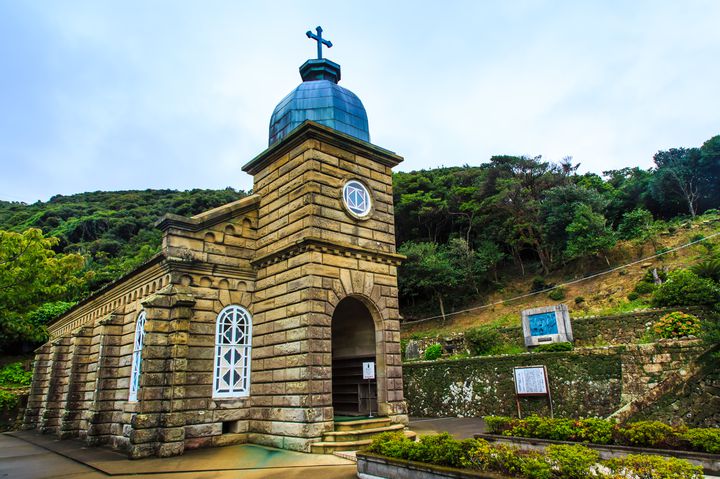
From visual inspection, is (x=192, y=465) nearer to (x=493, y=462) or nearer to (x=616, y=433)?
(x=493, y=462)

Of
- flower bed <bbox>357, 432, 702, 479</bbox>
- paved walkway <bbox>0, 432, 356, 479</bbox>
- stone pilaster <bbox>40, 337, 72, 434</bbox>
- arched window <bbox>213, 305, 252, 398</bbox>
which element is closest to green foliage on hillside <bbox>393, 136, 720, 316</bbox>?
stone pilaster <bbox>40, 337, 72, 434</bbox>

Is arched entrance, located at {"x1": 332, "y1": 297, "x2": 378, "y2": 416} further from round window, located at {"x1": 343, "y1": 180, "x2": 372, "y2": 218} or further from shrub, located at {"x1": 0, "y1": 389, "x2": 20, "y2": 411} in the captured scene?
shrub, located at {"x1": 0, "y1": 389, "x2": 20, "y2": 411}

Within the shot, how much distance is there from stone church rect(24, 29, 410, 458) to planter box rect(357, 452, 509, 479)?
2631 mm

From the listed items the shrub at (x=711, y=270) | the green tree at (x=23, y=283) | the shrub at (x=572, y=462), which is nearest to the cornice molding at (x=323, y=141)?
the shrub at (x=572, y=462)

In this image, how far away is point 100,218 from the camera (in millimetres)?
66375

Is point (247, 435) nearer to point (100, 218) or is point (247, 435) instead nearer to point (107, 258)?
point (107, 258)

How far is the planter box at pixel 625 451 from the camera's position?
23.5 feet

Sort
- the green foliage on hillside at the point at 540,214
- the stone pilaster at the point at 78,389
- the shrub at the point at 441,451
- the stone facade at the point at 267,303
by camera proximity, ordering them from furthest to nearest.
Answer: the green foliage on hillside at the point at 540,214 → the stone pilaster at the point at 78,389 → the stone facade at the point at 267,303 → the shrub at the point at 441,451

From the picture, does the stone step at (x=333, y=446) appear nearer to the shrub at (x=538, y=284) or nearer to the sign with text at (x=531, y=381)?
the sign with text at (x=531, y=381)

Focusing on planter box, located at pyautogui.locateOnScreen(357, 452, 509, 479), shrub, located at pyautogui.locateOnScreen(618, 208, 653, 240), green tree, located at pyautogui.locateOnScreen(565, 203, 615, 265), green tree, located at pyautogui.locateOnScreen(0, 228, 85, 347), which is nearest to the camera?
planter box, located at pyautogui.locateOnScreen(357, 452, 509, 479)

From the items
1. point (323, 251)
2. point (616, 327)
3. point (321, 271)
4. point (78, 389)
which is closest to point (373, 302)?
point (321, 271)

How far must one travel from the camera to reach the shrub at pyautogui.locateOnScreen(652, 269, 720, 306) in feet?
57.6

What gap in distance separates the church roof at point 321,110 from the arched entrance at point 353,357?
17.9 feet

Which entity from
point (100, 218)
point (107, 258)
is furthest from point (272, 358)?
point (100, 218)
